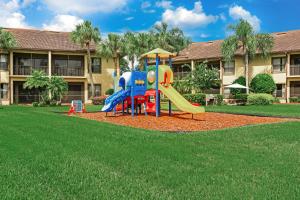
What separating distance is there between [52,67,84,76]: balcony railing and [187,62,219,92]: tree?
13.4 metres

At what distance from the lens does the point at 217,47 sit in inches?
1954

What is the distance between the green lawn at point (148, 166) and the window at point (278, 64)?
3383 cm

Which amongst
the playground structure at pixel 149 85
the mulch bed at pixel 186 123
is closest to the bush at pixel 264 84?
the playground structure at pixel 149 85

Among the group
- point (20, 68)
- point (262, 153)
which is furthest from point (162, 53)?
point (20, 68)

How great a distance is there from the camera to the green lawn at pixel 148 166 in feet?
18.0

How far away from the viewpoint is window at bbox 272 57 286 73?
142 ft

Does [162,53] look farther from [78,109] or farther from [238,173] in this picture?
[238,173]

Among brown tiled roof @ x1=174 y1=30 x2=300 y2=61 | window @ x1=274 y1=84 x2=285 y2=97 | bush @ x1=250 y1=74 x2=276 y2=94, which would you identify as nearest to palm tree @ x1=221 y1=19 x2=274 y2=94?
bush @ x1=250 y1=74 x2=276 y2=94

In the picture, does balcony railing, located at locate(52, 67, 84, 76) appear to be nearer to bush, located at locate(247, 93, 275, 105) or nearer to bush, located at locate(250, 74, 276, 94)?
bush, located at locate(250, 74, 276, 94)

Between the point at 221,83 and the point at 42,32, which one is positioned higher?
the point at 42,32

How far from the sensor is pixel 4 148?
9.08 meters

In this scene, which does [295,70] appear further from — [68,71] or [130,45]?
[68,71]

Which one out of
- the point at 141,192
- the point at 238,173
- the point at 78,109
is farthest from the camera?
the point at 78,109

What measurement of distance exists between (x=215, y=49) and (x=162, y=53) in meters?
30.8
